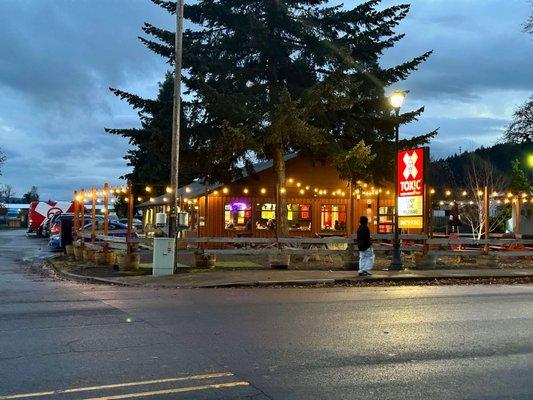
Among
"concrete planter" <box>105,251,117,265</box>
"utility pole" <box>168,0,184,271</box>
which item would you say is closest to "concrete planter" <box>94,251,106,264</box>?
"concrete planter" <box>105,251,117,265</box>

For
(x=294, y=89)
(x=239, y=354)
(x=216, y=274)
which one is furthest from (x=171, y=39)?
(x=239, y=354)

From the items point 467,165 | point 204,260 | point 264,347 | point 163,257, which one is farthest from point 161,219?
point 467,165

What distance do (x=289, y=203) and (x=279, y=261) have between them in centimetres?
1292

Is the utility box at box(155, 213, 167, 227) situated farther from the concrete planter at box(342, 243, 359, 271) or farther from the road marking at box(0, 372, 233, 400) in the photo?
the road marking at box(0, 372, 233, 400)

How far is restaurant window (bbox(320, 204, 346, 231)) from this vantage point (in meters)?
33.7

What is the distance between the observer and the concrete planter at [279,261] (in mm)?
20312

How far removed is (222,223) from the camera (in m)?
31.8

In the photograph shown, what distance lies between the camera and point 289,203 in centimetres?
3306

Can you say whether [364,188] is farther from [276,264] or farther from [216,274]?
[216,274]

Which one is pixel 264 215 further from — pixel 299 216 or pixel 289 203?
pixel 299 216

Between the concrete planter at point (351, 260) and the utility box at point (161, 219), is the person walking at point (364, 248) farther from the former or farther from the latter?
the utility box at point (161, 219)

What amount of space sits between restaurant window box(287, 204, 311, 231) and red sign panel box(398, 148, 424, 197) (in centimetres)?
1210

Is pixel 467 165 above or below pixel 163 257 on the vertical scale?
above

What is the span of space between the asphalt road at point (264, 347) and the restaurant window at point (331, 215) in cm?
1979
